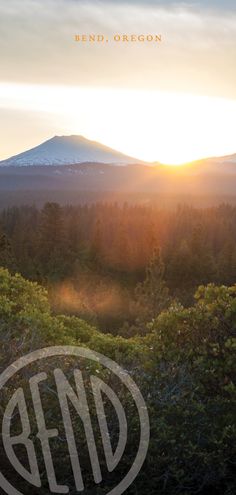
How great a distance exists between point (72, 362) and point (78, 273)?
2017 inches

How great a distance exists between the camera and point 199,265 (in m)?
64.8

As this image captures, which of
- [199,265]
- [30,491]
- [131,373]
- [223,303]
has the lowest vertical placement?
[199,265]

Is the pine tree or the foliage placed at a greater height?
the foliage

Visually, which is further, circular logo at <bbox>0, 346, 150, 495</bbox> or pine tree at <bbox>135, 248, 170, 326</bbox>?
pine tree at <bbox>135, 248, 170, 326</bbox>

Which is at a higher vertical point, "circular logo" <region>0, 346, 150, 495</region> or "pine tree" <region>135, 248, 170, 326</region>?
"circular logo" <region>0, 346, 150, 495</region>

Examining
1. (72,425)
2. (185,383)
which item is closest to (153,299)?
(185,383)

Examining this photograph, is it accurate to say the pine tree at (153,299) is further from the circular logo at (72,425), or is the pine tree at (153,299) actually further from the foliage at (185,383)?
the circular logo at (72,425)

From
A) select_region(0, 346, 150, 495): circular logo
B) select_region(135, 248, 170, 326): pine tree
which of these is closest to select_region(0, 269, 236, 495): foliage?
select_region(0, 346, 150, 495): circular logo

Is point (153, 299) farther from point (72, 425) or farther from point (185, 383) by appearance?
point (72, 425)

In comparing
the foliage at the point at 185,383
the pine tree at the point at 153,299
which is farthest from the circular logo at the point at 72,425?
the pine tree at the point at 153,299

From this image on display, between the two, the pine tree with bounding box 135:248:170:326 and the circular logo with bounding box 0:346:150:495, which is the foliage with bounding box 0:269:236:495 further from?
the pine tree with bounding box 135:248:170:326

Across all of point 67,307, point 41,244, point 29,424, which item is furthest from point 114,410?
point 41,244

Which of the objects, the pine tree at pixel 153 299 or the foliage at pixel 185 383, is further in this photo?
the pine tree at pixel 153 299

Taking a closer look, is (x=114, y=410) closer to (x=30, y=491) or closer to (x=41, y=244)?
(x=30, y=491)
